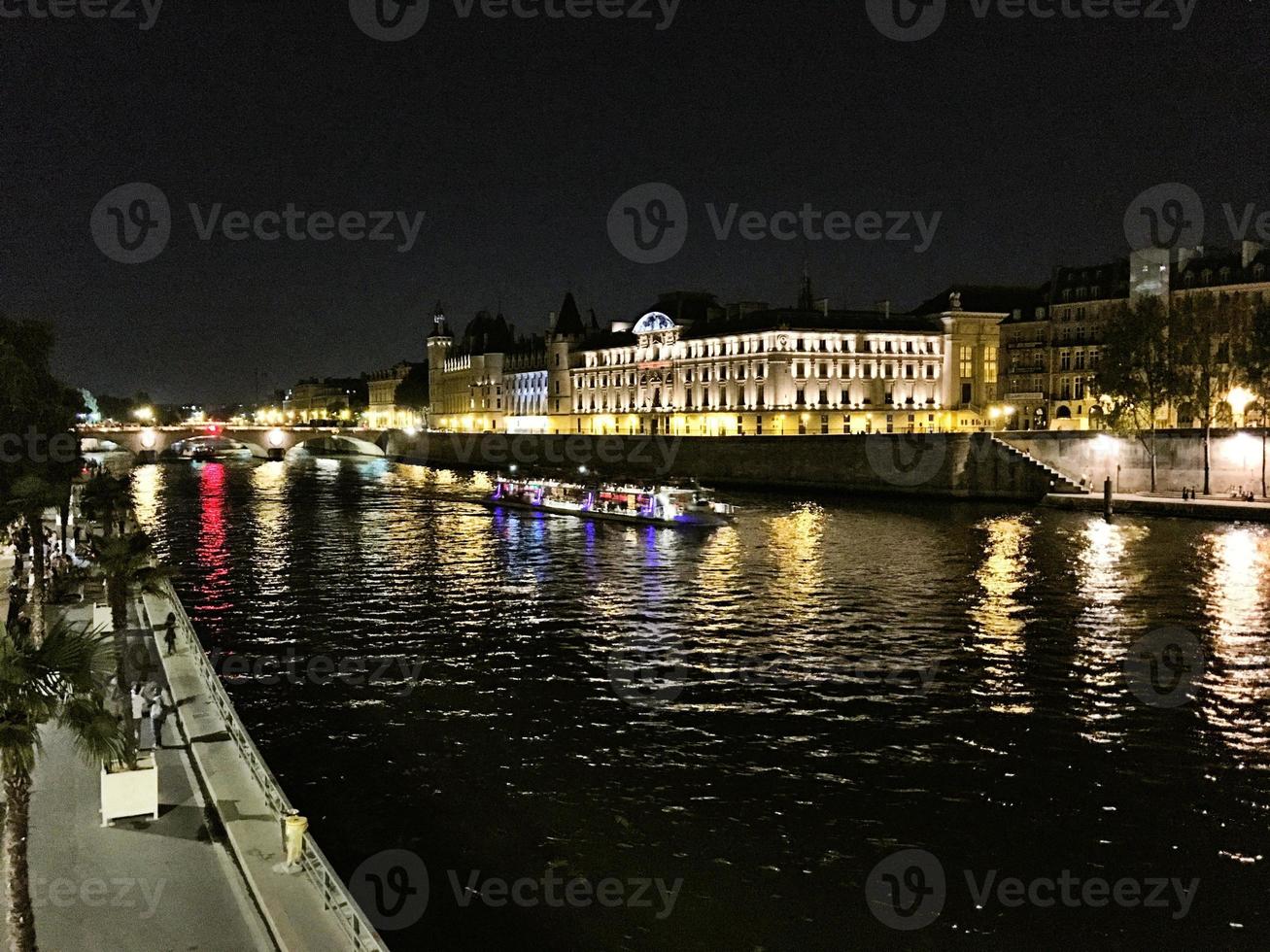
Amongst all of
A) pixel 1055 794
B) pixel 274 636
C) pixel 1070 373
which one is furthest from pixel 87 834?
pixel 1070 373

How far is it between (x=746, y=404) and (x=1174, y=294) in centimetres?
3766

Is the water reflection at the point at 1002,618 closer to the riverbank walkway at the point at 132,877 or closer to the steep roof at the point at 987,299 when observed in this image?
the riverbank walkway at the point at 132,877

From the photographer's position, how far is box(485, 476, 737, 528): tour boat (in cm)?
5806

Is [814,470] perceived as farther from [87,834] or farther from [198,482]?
[87,834]

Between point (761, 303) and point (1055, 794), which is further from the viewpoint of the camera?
point (761, 303)

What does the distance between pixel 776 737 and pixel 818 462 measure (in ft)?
199

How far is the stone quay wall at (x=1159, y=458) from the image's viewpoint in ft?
193

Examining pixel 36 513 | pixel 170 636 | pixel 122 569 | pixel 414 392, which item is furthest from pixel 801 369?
pixel 414 392

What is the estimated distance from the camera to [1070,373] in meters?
94.3

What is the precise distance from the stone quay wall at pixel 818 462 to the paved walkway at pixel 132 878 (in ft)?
202

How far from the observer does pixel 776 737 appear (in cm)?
2030

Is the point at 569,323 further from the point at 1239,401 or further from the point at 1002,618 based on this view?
the point at 1002,618

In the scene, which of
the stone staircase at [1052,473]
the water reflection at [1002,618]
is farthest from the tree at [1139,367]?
the water reflection at [1002,618]

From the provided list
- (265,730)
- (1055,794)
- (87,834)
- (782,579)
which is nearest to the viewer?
(87,834)
